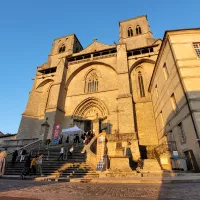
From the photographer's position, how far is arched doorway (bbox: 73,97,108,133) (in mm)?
18625

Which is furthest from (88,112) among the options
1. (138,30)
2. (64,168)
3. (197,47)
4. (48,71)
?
(138,30)

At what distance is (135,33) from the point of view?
2645 centimetres

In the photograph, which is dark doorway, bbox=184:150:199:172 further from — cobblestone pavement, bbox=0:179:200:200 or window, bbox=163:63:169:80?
window, bbox=163:63:169:80

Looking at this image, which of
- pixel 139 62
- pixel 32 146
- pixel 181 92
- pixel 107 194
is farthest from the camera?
pixel 139 62

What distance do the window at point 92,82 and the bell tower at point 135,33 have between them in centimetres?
842

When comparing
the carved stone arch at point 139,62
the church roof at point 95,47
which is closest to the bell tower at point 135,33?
the church roof at point 95,47

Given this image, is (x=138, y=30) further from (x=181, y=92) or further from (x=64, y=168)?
(x=64, y=168)

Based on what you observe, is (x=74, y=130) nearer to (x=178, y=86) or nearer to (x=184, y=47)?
(x=178, y=86)

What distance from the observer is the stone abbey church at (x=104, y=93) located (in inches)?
629

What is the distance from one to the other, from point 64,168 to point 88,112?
35.9 feet

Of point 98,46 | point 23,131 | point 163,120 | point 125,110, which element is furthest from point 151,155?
point 98,46

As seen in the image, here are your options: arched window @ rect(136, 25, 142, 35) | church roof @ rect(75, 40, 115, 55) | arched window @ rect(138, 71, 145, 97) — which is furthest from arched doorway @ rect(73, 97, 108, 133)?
arched window @ rect(136, 25, 142, 35)

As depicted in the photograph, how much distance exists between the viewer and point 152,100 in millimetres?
17625

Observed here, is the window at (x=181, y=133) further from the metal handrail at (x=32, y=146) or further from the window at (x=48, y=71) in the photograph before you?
the window at (x=48, y=71)
